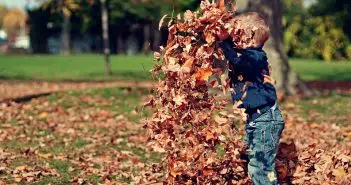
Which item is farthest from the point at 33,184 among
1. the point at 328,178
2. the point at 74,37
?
the point at 74,37

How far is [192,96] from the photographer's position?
6.01m

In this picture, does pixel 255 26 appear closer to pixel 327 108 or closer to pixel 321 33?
pixel 327 108

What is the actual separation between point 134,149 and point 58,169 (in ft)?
6.45

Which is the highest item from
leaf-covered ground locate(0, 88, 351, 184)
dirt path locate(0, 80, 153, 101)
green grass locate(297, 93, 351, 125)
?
leaf-covered ground locate(0, 88, 351, 184)

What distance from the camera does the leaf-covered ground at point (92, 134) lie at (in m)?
8.45

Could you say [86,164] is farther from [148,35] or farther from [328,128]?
[148,35]

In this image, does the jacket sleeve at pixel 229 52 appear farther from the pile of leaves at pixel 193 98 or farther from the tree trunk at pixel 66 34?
the tree trunk at pixel 66 34

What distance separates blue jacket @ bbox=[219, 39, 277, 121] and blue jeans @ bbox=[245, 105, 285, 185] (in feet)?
0.26

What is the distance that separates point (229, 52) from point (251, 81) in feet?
1.15

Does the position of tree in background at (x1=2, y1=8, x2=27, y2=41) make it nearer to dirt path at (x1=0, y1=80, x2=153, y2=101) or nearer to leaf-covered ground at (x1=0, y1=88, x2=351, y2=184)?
dirt path at (x1=0, y1=80, x2=153, y2=101)

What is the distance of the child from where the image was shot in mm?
5988

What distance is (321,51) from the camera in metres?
51.0

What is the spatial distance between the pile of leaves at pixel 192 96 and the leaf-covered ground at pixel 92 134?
0.42 m

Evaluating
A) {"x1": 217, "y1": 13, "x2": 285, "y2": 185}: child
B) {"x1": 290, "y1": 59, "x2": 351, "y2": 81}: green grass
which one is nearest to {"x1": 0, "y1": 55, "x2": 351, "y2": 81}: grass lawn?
{"x1": 290, "y1": 59, "x2": 351, "y2": 81}: green grass
